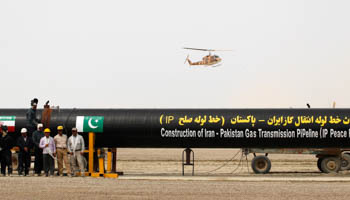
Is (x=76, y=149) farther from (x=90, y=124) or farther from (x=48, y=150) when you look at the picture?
(x=90, y=124)

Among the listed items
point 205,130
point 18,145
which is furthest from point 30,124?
Answer: point 205,130

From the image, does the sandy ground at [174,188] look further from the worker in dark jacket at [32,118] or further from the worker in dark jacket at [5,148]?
the worker in dark jacket at [32,118]

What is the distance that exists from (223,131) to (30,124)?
27.9 feet

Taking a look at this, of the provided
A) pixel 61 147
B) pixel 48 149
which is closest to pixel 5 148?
pixel 48 149

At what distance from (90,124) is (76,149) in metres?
1.60

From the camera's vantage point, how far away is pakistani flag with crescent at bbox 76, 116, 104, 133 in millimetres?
26438

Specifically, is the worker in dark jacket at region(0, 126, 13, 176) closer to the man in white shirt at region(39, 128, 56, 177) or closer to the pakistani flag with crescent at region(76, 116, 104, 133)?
the man in white shirt at region(39, 128, 56, 177)

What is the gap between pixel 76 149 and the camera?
25375mm

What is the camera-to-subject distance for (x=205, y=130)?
85.0 feet

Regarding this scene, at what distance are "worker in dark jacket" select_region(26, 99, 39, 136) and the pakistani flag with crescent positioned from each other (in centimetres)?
190

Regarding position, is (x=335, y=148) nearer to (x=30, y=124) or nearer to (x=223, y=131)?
(x=223, y=131)

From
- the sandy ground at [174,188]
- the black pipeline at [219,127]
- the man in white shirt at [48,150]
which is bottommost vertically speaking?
the sandy ground at [174,188]

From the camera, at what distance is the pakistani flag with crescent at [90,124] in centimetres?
2644

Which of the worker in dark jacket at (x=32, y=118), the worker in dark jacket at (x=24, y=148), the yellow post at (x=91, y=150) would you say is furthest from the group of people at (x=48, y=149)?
the worker in dark jacket at (x=32, y=118)
